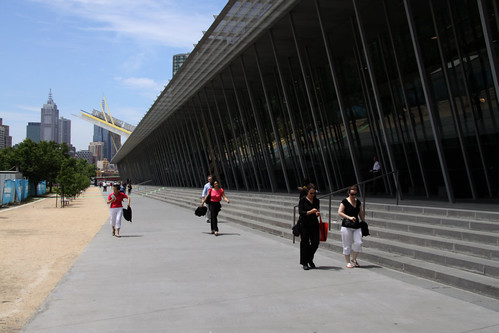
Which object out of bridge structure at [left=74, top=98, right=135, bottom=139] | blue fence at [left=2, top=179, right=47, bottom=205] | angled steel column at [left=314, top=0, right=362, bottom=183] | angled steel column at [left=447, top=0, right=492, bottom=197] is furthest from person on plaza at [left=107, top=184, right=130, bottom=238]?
bridge structure at [left=74, top=98, right=135, bottom=139]

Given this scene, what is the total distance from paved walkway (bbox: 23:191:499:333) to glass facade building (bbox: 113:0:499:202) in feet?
16.7

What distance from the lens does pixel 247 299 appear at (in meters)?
5.50

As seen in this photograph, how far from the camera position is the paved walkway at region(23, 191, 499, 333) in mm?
4473

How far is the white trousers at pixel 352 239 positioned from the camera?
734 centimetres

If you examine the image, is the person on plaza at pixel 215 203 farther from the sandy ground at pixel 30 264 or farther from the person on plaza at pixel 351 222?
the person on plaza at pixel 351 222

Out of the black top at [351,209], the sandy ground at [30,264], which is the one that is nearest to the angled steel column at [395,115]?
the black top at [351,209]

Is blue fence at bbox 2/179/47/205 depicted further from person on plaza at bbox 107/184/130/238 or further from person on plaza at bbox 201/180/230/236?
person on plaza at bbox 201/180/230/236

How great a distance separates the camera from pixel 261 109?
2927 centimetres

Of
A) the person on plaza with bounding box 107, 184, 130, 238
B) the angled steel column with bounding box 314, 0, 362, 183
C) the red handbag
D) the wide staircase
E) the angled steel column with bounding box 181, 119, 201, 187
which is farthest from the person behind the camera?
the angled steel column with bounding box 181, 119, 201, 187

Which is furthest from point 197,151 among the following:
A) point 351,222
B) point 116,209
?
point 351,222

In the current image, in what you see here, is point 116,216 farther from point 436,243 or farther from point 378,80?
point 378,80

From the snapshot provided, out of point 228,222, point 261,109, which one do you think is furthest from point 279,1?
point 261,109

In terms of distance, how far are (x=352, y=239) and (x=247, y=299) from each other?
2718mm

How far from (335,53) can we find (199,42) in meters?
6.55
